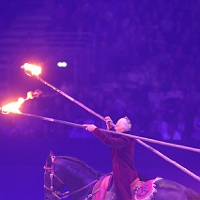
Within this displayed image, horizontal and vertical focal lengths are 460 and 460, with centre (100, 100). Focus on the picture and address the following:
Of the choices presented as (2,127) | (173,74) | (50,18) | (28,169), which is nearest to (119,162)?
(28,169)

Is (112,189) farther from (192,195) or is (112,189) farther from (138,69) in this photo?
(138,69)

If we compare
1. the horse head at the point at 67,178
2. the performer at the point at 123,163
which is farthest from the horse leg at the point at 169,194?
the horse head at the point at 67,178

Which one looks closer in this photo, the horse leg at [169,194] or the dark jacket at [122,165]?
the horse leg at [169,194]

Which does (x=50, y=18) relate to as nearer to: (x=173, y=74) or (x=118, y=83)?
(x=118, y=83)

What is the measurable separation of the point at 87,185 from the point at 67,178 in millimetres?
245

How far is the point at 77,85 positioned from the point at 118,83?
1.11m

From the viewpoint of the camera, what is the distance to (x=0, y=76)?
12.6 meters

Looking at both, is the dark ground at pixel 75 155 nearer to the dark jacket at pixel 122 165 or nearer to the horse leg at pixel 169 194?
the dark jacket at pixel 122 165

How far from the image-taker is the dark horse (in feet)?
15.5

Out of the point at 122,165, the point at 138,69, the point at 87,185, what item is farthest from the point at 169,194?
the point at 138,69

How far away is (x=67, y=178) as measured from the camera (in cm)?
526

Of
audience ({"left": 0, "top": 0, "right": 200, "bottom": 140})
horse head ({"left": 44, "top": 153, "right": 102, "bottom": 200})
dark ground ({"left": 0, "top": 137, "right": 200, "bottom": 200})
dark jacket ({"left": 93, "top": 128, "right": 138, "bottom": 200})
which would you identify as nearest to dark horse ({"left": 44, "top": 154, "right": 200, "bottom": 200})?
horse head ({"left": 44, "top": 153, "right": 102, "bottom": 200})

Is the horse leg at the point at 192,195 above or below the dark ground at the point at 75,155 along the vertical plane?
below

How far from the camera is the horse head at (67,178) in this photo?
5.10 meters
